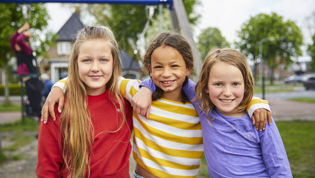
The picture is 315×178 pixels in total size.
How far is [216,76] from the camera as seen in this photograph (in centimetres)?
152

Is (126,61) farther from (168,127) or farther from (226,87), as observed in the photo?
(226,87)

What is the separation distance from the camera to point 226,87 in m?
1.49

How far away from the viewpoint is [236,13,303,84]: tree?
1341 inches

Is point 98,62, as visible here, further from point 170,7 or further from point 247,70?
point 170,7

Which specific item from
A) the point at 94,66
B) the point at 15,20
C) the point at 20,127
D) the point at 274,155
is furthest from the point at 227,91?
the point at 15,20

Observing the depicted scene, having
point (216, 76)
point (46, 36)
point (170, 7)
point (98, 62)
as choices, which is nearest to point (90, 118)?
point (98, 62)

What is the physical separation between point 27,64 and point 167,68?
352 cm

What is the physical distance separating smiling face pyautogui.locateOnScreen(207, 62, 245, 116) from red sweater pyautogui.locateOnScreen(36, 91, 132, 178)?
0.66m

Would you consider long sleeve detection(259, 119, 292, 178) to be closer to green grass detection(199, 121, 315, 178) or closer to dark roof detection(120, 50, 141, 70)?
dark roof detection(120, 50, 141, 70)

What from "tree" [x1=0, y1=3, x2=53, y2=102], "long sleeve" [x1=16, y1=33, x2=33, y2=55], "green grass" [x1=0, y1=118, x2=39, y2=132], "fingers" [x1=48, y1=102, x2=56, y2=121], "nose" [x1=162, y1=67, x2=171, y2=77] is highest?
"tree" [x1=0, y1=3, x2=53, y2=102]

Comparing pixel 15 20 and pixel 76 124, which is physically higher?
pixel 15 20

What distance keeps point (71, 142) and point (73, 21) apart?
3829 millimetres

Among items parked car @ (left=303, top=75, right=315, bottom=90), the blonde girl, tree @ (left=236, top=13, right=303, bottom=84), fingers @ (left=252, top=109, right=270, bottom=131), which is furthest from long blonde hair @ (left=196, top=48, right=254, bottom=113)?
tree @ (left=236, top=13, right=303, bottom=84)

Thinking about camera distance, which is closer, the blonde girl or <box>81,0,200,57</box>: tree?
the blonde girl
